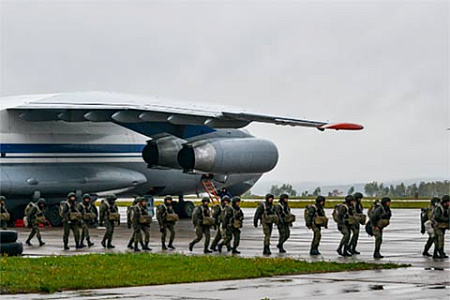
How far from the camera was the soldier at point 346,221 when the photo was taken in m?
20.9

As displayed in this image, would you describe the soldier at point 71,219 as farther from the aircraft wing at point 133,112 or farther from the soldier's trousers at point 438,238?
the soldier's trousers at point 438,238

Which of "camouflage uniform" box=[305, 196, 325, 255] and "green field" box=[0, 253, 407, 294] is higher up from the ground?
"camouflage uniform" box=[305, 196, 325, 255]

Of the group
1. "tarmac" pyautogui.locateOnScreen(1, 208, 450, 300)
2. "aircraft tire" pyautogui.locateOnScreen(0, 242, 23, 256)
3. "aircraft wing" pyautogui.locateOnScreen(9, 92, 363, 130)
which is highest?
"aircraft wing" pyautogui.locateOnScreen(9, 92, 363, 130)

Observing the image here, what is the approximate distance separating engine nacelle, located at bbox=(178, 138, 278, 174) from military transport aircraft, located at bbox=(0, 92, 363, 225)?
31mm

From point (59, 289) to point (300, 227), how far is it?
18980 mm

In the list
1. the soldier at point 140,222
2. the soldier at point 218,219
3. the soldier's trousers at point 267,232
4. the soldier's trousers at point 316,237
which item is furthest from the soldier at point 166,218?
the soldier's trousers at point 316,237

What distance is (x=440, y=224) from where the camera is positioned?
20422mm

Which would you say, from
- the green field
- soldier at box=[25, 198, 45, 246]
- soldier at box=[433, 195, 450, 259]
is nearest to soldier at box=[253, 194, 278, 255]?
the green field

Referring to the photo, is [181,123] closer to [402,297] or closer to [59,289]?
[59,289]

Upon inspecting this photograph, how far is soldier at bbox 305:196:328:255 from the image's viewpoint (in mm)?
21047

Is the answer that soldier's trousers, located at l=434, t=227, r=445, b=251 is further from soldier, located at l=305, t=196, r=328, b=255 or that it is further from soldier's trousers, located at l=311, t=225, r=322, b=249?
soldier's trousers, located at l=311, t=225, r=322, b=249

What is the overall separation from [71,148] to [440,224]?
16.3 meters

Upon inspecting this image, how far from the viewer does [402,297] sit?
512 inches

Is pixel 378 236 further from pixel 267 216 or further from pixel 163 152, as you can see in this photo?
pixel 163 152
